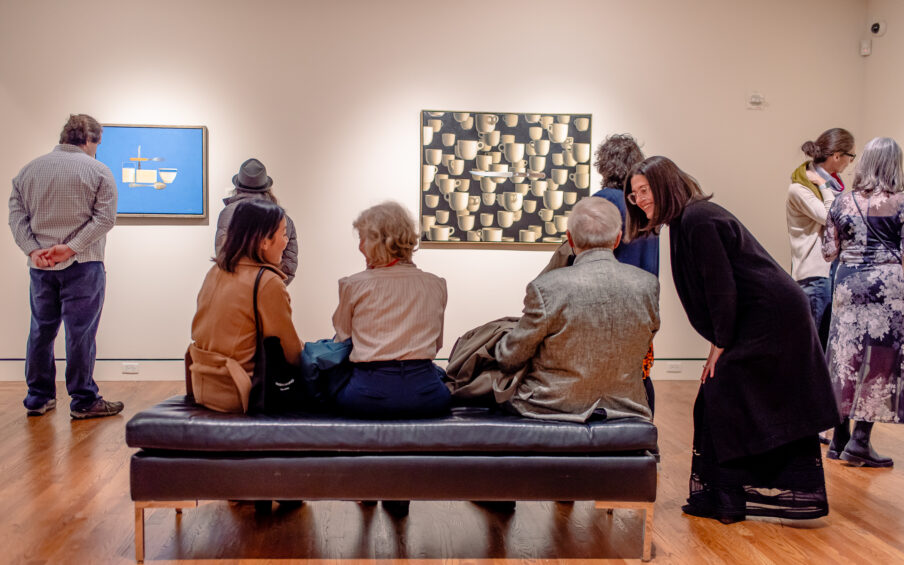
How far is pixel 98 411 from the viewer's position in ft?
16.8

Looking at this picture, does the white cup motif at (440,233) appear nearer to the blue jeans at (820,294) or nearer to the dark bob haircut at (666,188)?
the blue jeans at (820,294)

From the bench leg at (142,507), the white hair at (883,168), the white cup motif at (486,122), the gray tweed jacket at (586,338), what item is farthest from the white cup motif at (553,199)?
the bench leg at (142,507)

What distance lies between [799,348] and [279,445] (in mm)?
2039

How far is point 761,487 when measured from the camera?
10.9 feet

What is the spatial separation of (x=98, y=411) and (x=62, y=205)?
1318mm

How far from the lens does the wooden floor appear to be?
2.98m

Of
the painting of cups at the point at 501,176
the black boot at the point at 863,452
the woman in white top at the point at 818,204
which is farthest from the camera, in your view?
the painting of cups at the point at 501,176

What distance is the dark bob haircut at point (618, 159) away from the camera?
3771 mm

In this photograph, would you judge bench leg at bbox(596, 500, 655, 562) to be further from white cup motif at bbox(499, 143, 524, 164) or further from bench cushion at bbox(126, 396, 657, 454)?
white cup motif at bbox(499, 143, 524, 164)

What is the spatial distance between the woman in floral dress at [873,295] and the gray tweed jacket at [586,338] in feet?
5.79

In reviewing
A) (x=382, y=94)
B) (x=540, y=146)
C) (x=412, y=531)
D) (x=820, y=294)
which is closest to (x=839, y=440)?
(x=820, y=294)

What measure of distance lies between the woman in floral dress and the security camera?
299 centimetres

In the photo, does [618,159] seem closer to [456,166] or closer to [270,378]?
[270,378]

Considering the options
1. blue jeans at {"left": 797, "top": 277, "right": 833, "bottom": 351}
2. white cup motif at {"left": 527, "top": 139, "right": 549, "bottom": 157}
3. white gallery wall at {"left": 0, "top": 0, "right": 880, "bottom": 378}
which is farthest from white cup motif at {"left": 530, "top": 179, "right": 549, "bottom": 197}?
blue jeans at {"left": 797, "top": 277, "right": 833, "bottom": 351}
